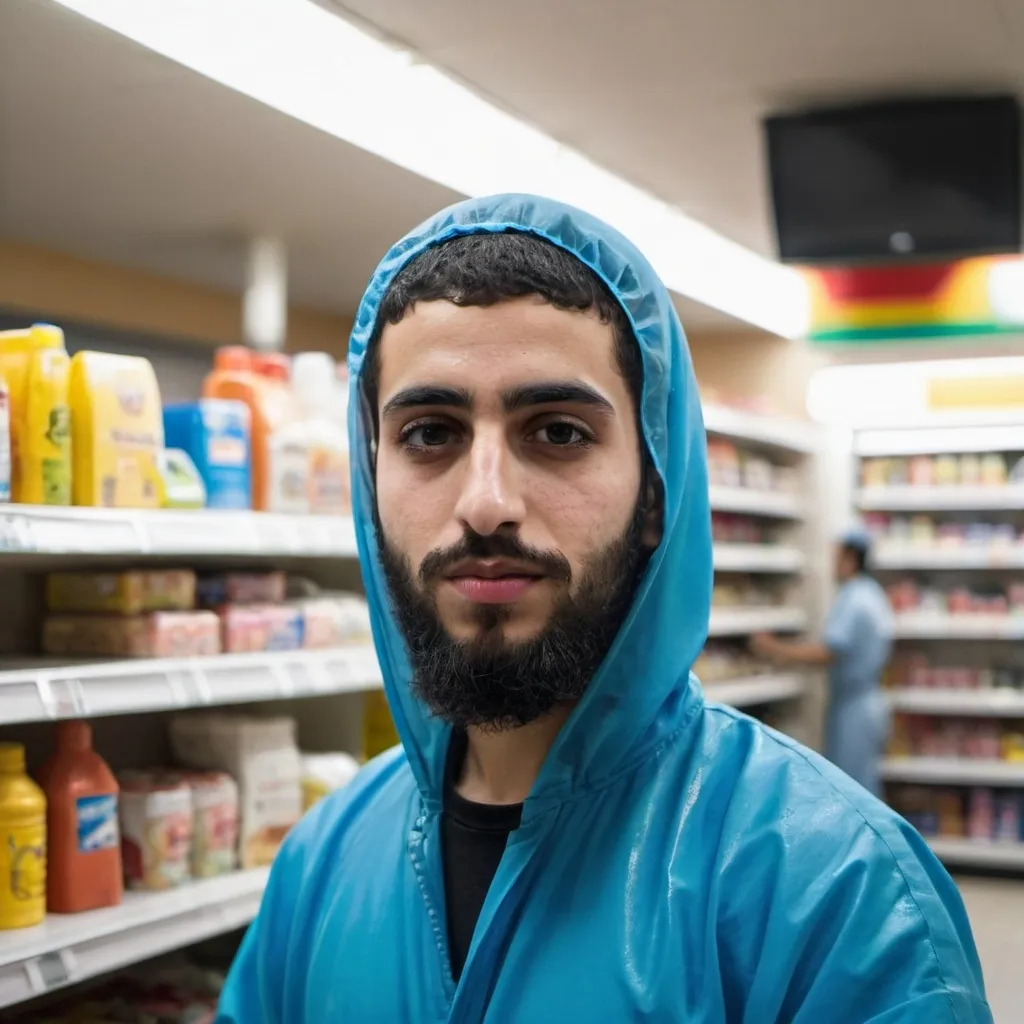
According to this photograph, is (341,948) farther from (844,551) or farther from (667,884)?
(844,551)

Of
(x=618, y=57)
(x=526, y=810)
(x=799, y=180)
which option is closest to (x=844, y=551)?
(x=799, y=180)

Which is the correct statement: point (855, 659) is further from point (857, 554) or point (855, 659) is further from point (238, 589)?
point (238, 589)

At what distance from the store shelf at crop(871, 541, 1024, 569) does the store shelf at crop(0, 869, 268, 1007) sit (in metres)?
5.29

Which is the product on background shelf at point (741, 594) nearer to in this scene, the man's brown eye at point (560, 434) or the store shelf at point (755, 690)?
the store shelf at point (755, 690)

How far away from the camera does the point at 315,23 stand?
293cm

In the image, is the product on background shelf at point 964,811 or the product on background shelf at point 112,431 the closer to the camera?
the product on background shelf at point 112,431

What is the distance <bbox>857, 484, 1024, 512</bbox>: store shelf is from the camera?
689 centimetres

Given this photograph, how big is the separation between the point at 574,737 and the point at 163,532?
1.31 m

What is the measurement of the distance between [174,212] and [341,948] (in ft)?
9.93

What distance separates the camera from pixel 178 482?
7.99 ft

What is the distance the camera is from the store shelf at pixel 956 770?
22.4 feet

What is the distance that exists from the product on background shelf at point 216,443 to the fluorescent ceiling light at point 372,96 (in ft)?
2.44

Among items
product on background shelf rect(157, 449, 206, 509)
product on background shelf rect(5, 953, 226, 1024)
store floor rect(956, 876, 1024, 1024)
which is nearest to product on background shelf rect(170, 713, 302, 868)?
product on background shelf rect(5, 953, 226, 1024)

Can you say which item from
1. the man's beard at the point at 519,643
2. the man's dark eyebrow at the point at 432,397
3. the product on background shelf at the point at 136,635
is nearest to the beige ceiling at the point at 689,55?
the product on background shelf at the point at 136,635
